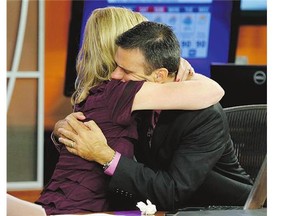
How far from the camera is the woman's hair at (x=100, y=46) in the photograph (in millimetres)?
1650

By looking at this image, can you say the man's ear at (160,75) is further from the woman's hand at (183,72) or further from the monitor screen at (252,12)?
the monitor screen at (252,12)

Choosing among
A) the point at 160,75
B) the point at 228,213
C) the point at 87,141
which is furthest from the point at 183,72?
the point at 228,213

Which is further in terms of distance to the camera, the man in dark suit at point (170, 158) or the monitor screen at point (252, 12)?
the monitor screen at point (252, 12)

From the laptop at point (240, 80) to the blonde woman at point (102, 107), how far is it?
1472mm

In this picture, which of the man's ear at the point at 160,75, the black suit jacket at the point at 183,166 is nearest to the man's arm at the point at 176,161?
A: the black suit jacket at the point at 183,166

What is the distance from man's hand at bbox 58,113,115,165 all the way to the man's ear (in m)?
0.18

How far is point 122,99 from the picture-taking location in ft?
5.07

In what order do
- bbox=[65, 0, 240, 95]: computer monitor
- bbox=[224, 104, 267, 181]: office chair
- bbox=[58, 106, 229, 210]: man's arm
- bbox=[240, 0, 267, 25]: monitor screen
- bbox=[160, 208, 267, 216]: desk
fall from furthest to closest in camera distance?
bbox=[240, 0, 267, 25]: monitor screen, bbox=[65, 0, 240, 95]: computer monitor, bbox=[224, 104, 267, 181]: office chair, bbox=[58, 106, 229, 210]: man's arm, bbox=[160, 208, 267, 216]: desk

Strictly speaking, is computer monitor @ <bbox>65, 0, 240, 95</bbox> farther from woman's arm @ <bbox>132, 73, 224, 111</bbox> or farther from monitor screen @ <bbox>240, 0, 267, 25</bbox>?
woman's arm @ <bbox>132, 73, 224, 111</bbox>

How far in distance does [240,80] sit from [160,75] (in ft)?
5.27

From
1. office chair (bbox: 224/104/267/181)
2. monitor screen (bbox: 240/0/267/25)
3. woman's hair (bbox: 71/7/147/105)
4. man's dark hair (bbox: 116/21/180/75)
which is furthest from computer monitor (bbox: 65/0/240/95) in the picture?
man's dark hair (bbox: 116/21/180/75)

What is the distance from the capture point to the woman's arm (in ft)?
5.04

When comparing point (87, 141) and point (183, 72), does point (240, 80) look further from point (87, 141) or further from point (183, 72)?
point (87, 141)
